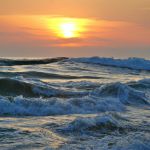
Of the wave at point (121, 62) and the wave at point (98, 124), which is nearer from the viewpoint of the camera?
the wave at point (98, 124)

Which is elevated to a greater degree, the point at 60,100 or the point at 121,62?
the point at 121,62

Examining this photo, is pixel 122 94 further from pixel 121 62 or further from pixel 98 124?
pixel 121 62

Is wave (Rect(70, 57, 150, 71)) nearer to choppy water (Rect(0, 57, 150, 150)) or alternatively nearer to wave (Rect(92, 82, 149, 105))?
wave (Rect(92, 82, 149, 105))

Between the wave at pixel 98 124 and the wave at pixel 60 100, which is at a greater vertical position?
the wave at pixel 60 100

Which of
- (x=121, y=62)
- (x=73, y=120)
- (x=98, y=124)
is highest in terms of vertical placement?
(x=121, y=62)

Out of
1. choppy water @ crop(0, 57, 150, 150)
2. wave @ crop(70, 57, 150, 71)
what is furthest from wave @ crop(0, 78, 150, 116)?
wave @ crop(70, 57, 150, 71)

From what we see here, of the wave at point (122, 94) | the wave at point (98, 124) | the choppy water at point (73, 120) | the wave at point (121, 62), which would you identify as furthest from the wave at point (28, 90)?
the wave at point (121, 62)


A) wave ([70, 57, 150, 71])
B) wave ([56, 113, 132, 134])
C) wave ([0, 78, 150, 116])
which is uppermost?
wave ([70, 57, 150, 71])

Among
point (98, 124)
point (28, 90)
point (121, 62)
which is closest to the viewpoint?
point (98, 124)

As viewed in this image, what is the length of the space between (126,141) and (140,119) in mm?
3894

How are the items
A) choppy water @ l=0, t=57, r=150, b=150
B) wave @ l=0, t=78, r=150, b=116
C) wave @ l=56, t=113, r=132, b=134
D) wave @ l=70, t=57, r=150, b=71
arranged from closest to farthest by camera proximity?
choppy water @ l=0, t=57, r=150, b=150 → wave @ l=56, t=113, r=132, b=134 → wave @ l=0, t=78, r=150, b=116 → wave @ l=70, t=57, r=150, b=71

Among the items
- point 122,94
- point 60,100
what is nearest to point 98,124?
point 60,100

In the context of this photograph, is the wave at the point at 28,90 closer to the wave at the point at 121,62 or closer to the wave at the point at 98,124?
the wave at the point at 98,124

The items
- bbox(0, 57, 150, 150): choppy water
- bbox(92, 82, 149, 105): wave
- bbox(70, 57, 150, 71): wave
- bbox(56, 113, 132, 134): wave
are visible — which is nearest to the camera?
bbox(0, 57, 150, 150): choppy water
